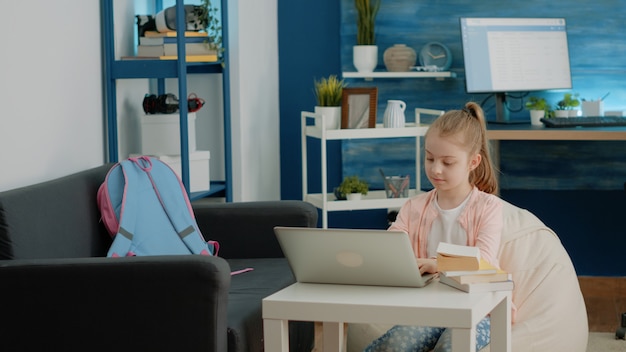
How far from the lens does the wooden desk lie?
401cm

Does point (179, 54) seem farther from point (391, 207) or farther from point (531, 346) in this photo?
point (531, 346)

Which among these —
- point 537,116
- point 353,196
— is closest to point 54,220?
point 353,196

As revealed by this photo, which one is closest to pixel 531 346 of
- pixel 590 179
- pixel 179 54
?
pixel 179 54

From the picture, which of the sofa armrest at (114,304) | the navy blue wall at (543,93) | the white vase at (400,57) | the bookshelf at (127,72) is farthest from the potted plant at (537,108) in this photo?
the sofa armrest at (114,304)

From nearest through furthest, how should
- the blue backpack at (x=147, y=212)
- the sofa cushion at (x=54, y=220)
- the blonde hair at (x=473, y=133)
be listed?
the sofa cushion at (x=54, y=220) < the blonde hair at (x=473, y=133) < the blue backpack at (x=147, y=212)

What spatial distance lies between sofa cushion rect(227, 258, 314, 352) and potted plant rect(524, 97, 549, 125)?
164 centimetres

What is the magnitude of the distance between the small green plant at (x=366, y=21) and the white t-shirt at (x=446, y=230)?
7.42 ft

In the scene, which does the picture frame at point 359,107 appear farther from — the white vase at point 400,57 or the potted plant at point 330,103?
the white vase at point 400,57

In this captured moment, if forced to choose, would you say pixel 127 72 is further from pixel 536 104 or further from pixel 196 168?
pixel 536 104

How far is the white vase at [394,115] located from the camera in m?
4.47

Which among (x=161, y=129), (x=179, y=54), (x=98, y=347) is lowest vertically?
(x=98, y=347)

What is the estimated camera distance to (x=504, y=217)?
3021 millimetres

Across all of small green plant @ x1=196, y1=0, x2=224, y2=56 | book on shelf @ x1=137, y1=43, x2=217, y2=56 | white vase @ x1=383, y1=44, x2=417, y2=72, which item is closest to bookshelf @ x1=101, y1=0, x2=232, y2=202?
book on shelf @ x1=137, y1=43, x2=217, y2=56

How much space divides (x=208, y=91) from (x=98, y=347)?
7.51 ft
